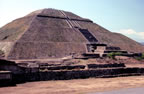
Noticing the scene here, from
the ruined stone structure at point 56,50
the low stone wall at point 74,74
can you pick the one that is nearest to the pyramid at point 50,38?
the ruined stone structure at point 56,50

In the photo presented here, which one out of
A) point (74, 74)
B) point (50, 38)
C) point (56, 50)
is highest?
point (50, 38)

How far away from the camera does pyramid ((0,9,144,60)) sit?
45.5 meters

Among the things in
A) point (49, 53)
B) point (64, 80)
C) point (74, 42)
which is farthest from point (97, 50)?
point (64, 80)

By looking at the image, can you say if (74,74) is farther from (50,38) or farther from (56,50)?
(50,38)

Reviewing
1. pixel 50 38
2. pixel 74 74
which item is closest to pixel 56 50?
pixel 50 38

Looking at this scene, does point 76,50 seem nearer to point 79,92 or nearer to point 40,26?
point 40,26

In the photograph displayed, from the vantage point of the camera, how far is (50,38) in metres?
54.0

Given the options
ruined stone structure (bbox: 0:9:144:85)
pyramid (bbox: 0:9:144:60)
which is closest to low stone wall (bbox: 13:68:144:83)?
ruined stone structure (bbox: 0:9:144:85)

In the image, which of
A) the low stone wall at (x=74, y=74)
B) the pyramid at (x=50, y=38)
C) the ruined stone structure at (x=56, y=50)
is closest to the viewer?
the low stone wall at (x=74, y=74)

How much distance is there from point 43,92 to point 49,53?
1214 inches

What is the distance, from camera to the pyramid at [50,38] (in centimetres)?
4553

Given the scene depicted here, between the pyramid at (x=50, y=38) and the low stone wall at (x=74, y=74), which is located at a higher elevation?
the pyramid at (x=50, y=38)

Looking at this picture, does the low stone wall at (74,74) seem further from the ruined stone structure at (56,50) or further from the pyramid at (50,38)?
the pyramid at (50,38)

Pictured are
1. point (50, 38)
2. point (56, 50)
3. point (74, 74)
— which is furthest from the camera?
point (50, 38)
